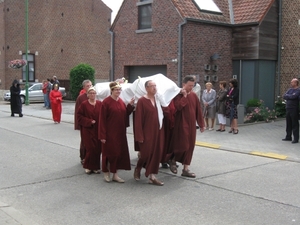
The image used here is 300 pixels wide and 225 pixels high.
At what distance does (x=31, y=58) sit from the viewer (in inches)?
1345

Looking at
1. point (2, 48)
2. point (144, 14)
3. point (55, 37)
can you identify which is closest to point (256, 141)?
point (144, 14)

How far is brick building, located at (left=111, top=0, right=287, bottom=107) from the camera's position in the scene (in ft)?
55.9

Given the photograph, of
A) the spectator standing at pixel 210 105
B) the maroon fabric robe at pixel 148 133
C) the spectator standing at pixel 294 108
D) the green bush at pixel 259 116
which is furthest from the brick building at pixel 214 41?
the maroon fabric robe at pixel 148 133

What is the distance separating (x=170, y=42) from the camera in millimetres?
17375

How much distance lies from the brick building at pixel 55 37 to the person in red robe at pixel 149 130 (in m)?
26.1

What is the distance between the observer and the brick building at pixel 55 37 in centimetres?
3344

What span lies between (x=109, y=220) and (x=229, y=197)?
6.46 ft

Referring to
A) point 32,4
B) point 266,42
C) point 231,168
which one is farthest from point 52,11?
point 231,168

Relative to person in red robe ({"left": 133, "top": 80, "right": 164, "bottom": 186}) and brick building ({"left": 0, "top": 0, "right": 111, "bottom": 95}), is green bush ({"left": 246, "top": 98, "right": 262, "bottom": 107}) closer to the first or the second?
person in red robe ({"left": 133, "top": 80, "right": 164, "bottom": 186})

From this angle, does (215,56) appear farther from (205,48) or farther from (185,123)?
A: (185,123)

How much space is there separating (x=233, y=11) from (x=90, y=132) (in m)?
13.1

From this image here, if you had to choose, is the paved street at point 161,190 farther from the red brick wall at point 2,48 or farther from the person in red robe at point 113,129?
the red brick wall at point 2,48

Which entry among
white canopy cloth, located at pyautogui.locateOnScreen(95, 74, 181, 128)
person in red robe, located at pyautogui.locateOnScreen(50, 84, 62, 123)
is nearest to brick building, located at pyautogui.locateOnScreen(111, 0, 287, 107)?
person in red robe, located at pyautogui.locateOnScreen(50, 84, 62, 123)

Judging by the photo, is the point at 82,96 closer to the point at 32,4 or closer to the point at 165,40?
the point at 165,40
